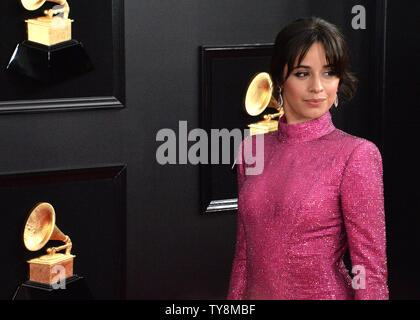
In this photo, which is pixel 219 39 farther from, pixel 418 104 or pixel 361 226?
pixel 361 226

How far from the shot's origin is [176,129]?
2.20m

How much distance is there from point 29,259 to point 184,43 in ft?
2.25

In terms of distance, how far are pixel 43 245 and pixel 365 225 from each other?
36.2 inches

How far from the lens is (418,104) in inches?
93.3

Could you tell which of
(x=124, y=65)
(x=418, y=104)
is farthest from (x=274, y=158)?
(x=418, y=104)

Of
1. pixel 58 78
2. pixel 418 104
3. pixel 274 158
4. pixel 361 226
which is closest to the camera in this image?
pixel 361 226

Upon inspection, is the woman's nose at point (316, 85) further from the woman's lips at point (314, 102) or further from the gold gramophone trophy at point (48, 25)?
the gold gramophone trophy at point (48, 25)

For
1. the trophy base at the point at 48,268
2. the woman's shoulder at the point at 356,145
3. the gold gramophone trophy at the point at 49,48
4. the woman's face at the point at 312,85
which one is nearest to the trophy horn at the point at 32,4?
the gold gramophone trophy at the point at 49,48

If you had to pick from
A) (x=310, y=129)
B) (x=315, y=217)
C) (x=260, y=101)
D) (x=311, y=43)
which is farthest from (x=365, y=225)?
(x=260, y=101)

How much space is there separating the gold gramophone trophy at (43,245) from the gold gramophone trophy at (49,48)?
0.33 metres

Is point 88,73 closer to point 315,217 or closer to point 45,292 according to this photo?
point 45,292

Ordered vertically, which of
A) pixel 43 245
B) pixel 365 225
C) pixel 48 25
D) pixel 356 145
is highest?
pixel 48 25

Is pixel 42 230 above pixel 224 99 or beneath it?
beneath

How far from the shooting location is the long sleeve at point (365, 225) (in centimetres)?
144
